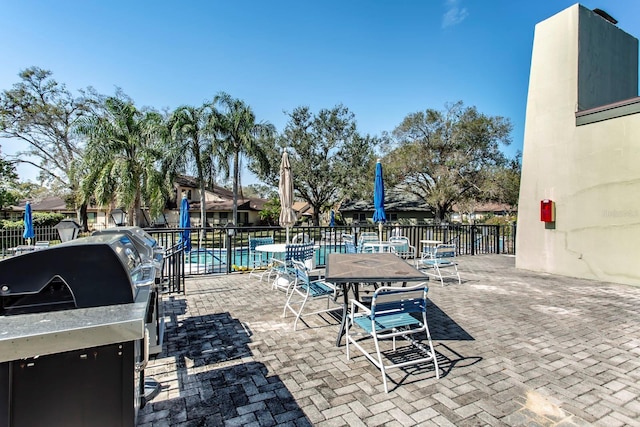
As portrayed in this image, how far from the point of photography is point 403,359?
9.80 ft

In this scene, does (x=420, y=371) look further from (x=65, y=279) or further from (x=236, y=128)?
(x=236, y=128)

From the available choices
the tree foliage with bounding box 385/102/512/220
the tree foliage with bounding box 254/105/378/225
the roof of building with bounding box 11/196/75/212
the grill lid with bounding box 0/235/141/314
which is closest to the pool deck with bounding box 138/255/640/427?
the grill lid with bounding box 0/235/141/314

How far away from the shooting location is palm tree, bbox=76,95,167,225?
14.1 meters

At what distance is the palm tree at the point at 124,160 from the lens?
14062 millimetres

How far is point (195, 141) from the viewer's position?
17.5 meters

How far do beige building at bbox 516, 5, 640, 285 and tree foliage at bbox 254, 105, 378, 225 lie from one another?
49.9 ft

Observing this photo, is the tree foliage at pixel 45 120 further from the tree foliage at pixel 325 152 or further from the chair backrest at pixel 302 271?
the chair backrest at pixel 302 271

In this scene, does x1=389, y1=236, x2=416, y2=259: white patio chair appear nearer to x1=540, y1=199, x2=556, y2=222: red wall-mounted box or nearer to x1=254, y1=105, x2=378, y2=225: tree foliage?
x1=540, y1=199, x2=556, y2=222: red wall-mounted box

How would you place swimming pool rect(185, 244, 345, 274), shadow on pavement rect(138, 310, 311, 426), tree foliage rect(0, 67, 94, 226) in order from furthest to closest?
tree foliage rect(0, 67, 94, 226)
swimming pool rect(185, 244, 345, 274)
shadow on pavement rect(138, 310, 311, 426)

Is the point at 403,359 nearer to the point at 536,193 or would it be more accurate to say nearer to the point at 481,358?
the point at 481,358

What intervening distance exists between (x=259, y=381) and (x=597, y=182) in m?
7.59

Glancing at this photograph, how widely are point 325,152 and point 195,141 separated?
31.4 feet

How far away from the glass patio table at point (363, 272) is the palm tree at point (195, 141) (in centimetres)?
1535

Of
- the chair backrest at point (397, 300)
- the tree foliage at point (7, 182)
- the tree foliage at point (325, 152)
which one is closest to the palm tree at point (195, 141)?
the tree foliage at point (325, 152)
